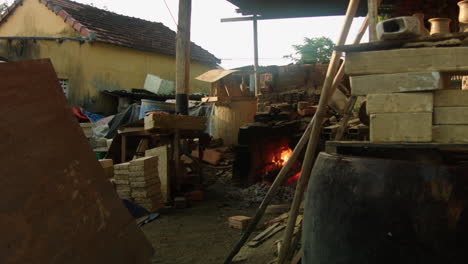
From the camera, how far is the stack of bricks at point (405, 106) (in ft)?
6.47

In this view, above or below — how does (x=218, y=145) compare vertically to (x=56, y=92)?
below

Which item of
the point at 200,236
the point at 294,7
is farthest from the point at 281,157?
the point at 200,236

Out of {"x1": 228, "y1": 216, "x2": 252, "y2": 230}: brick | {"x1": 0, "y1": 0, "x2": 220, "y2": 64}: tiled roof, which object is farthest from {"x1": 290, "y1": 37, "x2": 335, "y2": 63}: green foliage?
{"x1": 228, "y1": 216, "x2": 252, "y2": 230}: brick

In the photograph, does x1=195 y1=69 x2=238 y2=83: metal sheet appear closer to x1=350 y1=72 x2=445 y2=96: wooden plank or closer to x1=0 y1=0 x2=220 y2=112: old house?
x1=0 y1=0 x2=220 y2=112: old house

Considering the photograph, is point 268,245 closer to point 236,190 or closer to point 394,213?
point 394,213

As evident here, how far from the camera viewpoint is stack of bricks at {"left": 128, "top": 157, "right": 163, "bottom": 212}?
245 inches

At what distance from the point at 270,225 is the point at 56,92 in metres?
3.09

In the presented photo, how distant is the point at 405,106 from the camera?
202 cm

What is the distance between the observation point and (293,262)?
129 inches

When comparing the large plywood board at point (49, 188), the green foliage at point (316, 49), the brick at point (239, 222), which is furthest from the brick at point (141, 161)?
the green foliage at point (316, 49)

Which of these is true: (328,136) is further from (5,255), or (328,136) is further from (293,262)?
(5,255)

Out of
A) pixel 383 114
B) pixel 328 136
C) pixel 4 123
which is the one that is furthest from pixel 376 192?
pixel 328 136

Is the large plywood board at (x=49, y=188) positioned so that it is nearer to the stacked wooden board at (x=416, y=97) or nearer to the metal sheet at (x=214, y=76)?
the stacked wooden board at (x=416, y=97)

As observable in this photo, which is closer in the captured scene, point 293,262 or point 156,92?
point 293,262
